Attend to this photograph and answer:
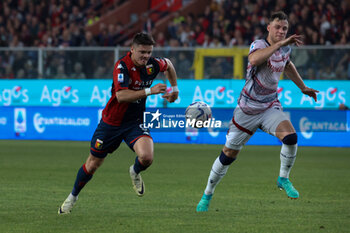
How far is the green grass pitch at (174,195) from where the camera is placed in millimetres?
7023

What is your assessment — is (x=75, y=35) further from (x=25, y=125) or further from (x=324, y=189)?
(x=324, y=189)

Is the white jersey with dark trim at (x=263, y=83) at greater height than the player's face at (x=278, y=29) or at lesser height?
lesser

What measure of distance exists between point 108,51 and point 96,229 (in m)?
14.5

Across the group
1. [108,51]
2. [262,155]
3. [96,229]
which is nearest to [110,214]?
[96,229]

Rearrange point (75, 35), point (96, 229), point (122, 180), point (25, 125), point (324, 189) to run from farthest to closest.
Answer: point (75, 35)
point (25, 125)
point (122, 180)
point (324, 189)
point (96, 229)

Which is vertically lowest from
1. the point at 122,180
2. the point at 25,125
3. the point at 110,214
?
the point at 25,125

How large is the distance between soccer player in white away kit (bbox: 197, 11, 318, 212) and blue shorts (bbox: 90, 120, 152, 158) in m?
1.00

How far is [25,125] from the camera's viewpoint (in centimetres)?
1873

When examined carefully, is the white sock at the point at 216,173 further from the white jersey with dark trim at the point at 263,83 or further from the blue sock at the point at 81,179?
the blue sock at the point at 81,179

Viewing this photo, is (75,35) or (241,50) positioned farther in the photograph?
(75,35)

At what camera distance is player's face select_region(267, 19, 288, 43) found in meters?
7.45

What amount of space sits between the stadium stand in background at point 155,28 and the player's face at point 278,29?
1172 cm

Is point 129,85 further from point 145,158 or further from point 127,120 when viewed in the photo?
point 145,158

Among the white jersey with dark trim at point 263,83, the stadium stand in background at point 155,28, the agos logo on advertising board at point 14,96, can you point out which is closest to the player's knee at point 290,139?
the white jersey with dark trim at point 263,83
